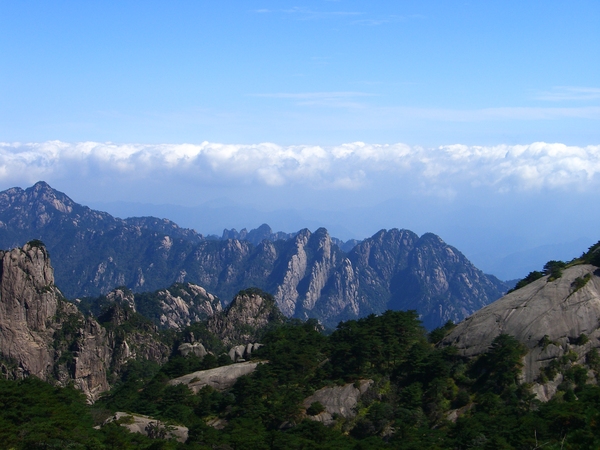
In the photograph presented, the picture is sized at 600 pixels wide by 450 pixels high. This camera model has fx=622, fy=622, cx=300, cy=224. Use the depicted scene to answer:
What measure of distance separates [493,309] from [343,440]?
27.8 meters

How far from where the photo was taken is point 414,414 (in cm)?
6019

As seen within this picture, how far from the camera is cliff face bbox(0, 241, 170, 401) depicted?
12381 cm

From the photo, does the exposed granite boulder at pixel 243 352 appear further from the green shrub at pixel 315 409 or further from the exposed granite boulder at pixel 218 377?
the green shrub at pixel 315 409

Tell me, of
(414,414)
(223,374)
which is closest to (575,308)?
(414,414)

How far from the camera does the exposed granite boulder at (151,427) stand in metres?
60.6

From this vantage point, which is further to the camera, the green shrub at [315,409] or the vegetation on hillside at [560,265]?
the vegetation on hillside at [560,265]

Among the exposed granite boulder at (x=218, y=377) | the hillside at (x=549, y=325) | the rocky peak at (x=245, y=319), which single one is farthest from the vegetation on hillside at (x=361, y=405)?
the rocky peak at (x=245, y=319)

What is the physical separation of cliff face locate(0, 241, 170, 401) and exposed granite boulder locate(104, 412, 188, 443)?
193ft

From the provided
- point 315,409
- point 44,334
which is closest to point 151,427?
point 315,409

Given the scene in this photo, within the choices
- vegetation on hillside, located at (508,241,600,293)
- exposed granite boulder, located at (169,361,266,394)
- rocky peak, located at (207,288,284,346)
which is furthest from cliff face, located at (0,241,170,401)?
vegetation on hillside, located at (508,241,600,293)

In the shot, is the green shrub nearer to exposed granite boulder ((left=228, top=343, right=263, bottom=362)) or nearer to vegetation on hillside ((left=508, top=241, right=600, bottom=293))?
exposed granite boulder ((left=228, top=343, right=263, bottom=362))

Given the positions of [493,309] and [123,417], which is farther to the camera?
[493,309]

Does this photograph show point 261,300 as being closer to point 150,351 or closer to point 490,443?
point 150,351

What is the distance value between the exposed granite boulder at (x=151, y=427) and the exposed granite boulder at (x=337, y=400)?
43.8 ft
